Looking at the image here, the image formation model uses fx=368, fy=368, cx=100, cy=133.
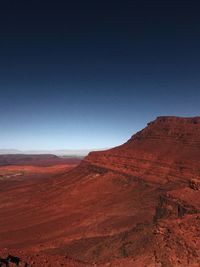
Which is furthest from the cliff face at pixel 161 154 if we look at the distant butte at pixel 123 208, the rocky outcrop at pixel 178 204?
the rocky outcrop at pixel 178 204

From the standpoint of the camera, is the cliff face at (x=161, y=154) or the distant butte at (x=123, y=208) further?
the cliff face at (x=161, y=154)

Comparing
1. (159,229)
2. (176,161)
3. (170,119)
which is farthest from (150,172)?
(159,229)

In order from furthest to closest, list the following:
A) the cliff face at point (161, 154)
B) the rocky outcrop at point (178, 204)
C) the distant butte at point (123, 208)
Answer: the cliff face at point (161, 154) < the rocky outcrop at point (178, 204) < the distant butte at point (123, 208)

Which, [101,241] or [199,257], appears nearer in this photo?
[199,257]

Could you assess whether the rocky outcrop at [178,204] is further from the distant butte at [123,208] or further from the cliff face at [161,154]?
the cliff face at [161,154]

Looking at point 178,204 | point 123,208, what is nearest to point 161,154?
point 123,208

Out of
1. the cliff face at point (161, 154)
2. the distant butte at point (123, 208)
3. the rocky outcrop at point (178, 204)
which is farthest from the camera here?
the cliff face at point (161, 154)

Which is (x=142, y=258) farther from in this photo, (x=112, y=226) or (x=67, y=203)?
(x=67, y=203)
